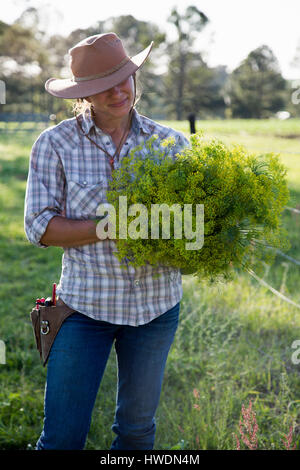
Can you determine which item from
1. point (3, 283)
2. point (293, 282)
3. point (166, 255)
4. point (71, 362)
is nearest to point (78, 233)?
point (166, 255)

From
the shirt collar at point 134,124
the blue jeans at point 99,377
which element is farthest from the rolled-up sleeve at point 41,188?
the blue jeans at point 99,377

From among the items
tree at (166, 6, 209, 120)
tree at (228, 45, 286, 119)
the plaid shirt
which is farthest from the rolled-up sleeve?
tree at (166, 6, 209, 120)

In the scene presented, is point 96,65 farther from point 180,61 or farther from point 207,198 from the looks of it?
point 180,61

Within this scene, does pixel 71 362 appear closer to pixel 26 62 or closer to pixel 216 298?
pixel 216 298

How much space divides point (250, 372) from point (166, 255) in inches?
70.4

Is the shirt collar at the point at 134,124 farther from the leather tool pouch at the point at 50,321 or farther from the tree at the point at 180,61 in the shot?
the tree at the point at 180,61

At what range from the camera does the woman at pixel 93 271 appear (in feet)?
6.41

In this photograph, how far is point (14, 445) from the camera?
9.37 ft

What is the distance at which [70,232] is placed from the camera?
A: 1924mm

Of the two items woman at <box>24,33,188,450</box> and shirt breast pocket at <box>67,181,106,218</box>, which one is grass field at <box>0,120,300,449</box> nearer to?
woman at <box>24,33,188,450</box>

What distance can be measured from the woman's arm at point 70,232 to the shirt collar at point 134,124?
394 mm

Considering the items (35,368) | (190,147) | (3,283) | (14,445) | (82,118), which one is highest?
(82,118)

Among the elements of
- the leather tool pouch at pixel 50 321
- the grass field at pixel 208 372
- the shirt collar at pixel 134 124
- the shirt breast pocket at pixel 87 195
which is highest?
the shirt collar at pixel 134 124

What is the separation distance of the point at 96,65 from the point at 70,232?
2.23 feet
